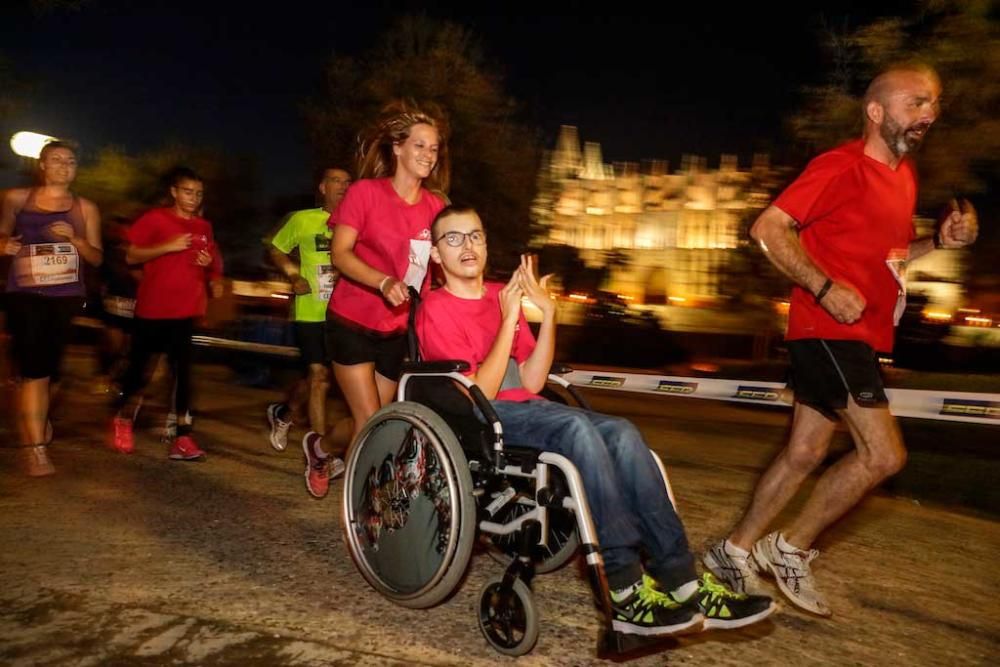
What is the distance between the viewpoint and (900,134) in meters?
3.44

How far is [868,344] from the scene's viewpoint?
3441 millimetres

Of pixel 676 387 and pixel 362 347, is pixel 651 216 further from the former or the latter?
pixel 362 347

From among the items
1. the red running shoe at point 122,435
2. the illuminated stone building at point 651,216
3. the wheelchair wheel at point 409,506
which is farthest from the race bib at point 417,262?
the illuminated stone building at point 651,216

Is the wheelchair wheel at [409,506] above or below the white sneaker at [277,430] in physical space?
above

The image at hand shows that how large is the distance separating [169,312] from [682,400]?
832 centimetres

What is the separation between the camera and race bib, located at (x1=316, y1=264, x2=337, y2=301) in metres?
5.64

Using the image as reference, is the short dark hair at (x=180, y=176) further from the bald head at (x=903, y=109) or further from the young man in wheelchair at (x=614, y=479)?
the bald head at (x=903, y=109)

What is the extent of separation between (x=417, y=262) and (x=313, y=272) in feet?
5.72

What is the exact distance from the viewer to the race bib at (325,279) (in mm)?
5641

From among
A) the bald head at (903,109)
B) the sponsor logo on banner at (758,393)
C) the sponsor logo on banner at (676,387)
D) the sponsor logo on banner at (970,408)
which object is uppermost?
the bald head at (903,109)

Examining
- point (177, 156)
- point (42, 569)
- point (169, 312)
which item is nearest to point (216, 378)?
point (169, 312)

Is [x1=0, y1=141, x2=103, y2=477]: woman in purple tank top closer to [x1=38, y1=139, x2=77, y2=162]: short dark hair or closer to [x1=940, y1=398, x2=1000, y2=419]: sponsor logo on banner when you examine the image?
[x1=38, y1=139, x2=77, y2=162]: short dark hair

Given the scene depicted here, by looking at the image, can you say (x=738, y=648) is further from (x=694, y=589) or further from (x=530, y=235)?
(x=530, y=235)

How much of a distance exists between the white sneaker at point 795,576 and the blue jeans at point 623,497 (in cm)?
78
